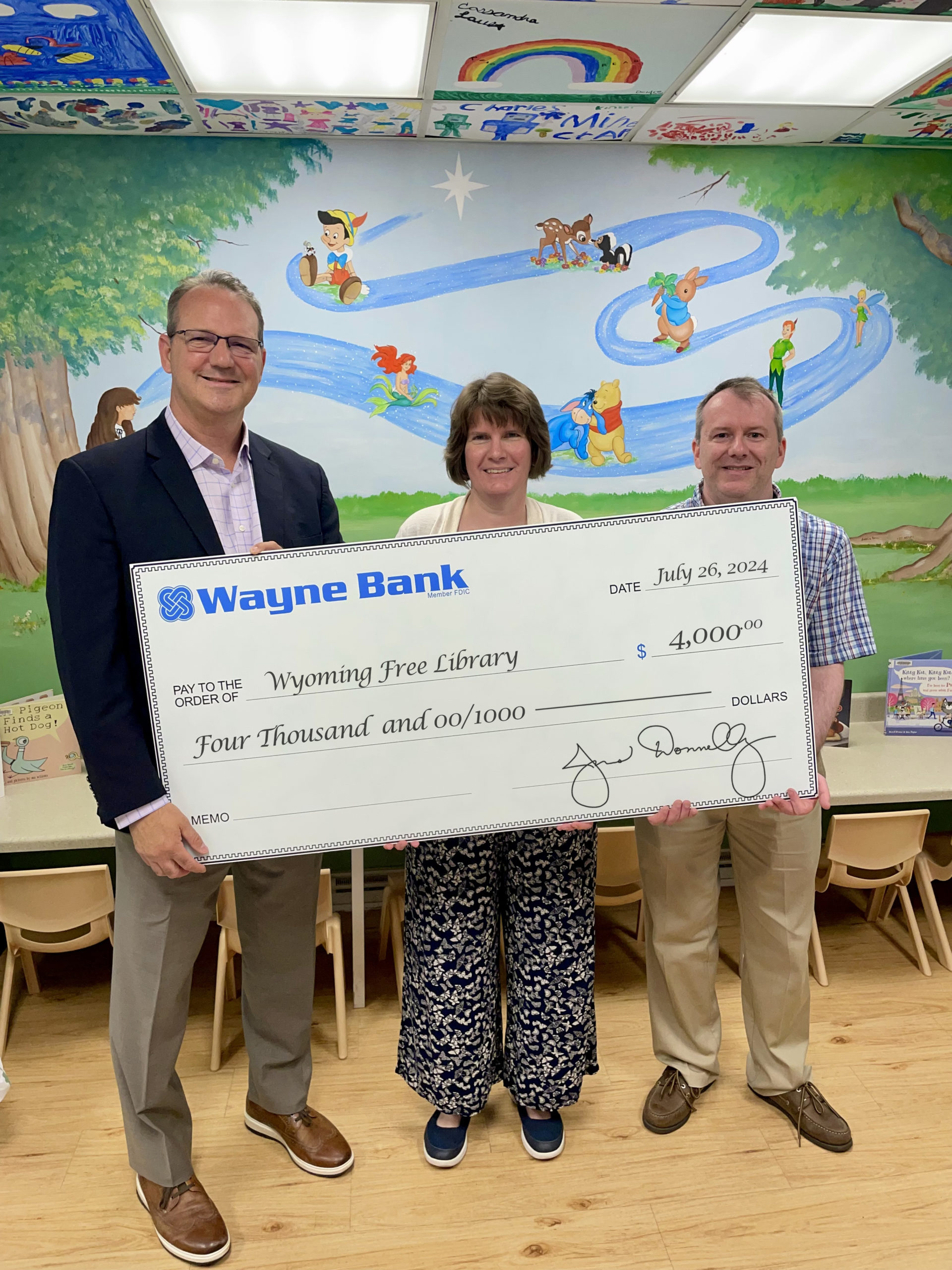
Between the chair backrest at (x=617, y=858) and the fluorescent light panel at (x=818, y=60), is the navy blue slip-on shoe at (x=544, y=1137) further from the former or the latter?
the fluorescent light panel at (x=818, y=60)

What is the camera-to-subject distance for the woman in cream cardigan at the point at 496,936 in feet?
6.26

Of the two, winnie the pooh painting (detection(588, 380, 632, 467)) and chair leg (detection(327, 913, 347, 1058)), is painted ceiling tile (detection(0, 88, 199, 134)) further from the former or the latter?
chair leg (detection(327, 913, 347, 1058))

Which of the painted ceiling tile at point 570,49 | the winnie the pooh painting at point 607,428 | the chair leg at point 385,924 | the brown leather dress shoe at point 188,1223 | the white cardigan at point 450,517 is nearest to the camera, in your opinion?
the brown leather dress shoe at point 188,1223

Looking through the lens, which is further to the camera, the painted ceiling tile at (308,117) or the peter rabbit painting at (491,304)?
the peter rabbit painting at (491,304)

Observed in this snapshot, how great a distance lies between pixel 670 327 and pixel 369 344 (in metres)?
1.20

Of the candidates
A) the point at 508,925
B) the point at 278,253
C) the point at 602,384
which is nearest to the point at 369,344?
the point at 278,253

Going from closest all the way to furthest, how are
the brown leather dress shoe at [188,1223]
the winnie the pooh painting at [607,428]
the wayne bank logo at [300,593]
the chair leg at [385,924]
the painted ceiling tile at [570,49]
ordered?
the wayne bank logo at [300,593] < the brown leather dress shoe at [188,1223] < the painted ceiling tile at [570,49] < the chair leg at [385,924] < the winnie the pooh painting at [607,428]

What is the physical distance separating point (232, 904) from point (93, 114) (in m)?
2.62

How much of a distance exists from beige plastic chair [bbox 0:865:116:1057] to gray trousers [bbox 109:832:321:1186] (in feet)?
2.30

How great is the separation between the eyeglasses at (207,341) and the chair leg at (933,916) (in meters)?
2.90

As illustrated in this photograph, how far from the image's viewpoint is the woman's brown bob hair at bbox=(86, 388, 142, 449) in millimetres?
3062

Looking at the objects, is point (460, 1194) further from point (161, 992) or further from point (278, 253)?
point (278, 253)

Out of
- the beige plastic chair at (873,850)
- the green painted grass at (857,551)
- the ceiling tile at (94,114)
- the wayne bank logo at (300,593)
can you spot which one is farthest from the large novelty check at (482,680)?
the ceiling tile at (94,114)

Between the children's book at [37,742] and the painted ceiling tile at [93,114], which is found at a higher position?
the painted ceiling tile at [93,114]
